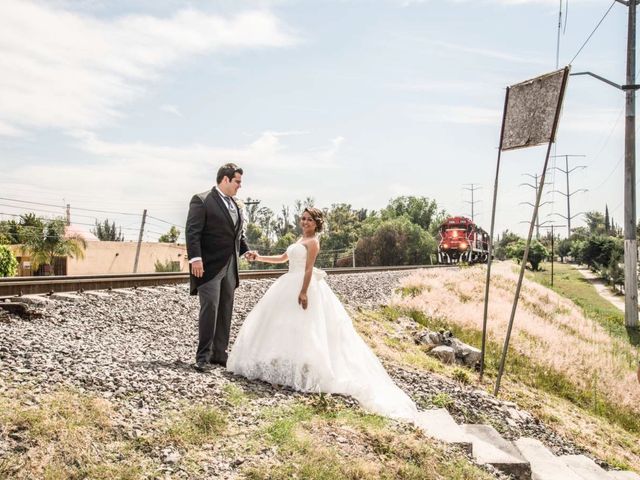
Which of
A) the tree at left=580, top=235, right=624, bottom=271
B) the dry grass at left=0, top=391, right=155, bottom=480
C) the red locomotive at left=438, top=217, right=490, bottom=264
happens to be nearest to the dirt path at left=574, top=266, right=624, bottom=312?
the tree at left=580, top=235, right=624, bottom=271

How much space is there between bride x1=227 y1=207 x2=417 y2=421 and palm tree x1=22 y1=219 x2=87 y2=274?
32.9m

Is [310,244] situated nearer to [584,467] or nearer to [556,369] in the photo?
[584,467]

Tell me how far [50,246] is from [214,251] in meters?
33.4

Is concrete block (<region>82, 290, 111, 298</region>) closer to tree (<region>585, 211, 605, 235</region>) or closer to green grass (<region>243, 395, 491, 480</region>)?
green grass (<region>243, 395, 491, 480</region>)

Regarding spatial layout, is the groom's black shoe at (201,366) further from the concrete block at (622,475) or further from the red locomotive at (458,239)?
the red locomotive at (458,239)

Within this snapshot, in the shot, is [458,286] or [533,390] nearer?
[533,390]

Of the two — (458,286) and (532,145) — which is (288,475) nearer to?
(532,145)

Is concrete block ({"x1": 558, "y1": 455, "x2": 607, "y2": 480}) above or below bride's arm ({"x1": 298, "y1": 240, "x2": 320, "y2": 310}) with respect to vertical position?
below

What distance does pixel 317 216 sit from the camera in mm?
6566

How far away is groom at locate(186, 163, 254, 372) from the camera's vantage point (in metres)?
6.64

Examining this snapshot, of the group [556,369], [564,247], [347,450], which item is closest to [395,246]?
[556,369]

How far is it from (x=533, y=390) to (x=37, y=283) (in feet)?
27.4

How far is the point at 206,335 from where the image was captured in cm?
665

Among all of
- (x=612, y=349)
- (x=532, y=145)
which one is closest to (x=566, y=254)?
(x=612, y=349)
